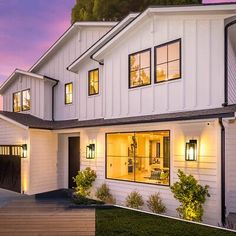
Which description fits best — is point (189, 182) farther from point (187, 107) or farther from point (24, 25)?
point (24, 25)

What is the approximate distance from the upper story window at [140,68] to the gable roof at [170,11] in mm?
1052

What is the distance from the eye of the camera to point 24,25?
25297 mm

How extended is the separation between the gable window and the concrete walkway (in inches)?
217

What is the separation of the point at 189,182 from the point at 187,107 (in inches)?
95.6

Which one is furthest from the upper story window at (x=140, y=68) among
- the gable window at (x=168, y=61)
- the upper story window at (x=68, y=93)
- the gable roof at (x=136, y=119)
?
the upper story window at (x=68, y=93)

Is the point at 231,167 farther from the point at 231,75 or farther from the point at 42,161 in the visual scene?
the point at 42,161

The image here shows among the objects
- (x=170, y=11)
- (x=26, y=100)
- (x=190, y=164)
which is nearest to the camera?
(x=190, y=164)

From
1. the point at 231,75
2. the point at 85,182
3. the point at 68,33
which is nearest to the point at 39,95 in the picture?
the point at 68,33

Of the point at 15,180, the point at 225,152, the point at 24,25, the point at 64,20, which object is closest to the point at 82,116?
the point at 15,180

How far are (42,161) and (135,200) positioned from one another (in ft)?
20.4

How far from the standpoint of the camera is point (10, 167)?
16766 millimetres

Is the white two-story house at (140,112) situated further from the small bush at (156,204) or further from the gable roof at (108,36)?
the small bush at (156,204)

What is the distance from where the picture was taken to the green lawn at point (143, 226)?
8688mm

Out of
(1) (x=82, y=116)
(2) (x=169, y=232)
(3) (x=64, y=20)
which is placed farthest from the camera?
(3) (x=64, y=20)
